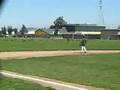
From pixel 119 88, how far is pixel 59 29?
581 feet

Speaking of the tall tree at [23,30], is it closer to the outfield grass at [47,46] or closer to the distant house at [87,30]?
the distant house at [87,30]

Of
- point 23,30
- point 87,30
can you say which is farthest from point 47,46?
point 23,30

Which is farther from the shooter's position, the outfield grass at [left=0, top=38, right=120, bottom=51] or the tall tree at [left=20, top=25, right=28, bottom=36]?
the tall tree at [left=20, top=25, right=28, bottom=36]

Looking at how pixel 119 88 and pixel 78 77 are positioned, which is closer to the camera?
pixel 119 88

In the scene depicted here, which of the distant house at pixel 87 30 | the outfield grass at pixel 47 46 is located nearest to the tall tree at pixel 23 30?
the distant house at pixel 87 30

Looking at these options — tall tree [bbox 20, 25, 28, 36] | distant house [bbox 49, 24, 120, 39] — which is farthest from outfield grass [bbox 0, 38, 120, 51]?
tall tree [bbox 20, 25, 28, 36]

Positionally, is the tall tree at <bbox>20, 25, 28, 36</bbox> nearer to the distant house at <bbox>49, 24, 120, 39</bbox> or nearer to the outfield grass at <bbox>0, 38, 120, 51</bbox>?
the distant house at <bbox>49, 24, 120, 39</bbox>

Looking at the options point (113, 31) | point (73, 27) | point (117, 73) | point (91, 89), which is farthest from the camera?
point (73, 27)

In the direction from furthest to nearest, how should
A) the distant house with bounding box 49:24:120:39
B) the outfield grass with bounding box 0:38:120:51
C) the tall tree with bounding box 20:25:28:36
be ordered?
1. the tall tree with bounding box 20:25:28:36
2. the distant house with bounding box 49:24:120:39
3. the outfield grass with bounding box 0:38:120:51

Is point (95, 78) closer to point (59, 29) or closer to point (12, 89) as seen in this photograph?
point (12, 89)

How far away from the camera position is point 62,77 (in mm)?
16609


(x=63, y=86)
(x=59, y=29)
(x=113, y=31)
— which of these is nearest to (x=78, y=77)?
(x=63, y=86)

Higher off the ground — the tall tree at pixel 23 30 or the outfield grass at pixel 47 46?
the outfield grass at pixel 47 46

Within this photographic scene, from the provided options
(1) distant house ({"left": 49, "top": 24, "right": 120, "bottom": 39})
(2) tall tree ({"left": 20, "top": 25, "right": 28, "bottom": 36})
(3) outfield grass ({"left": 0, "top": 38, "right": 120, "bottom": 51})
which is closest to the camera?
(3) outfield grass ({"left": 0, "top": 38, "right": 120, "bottom": 51})
